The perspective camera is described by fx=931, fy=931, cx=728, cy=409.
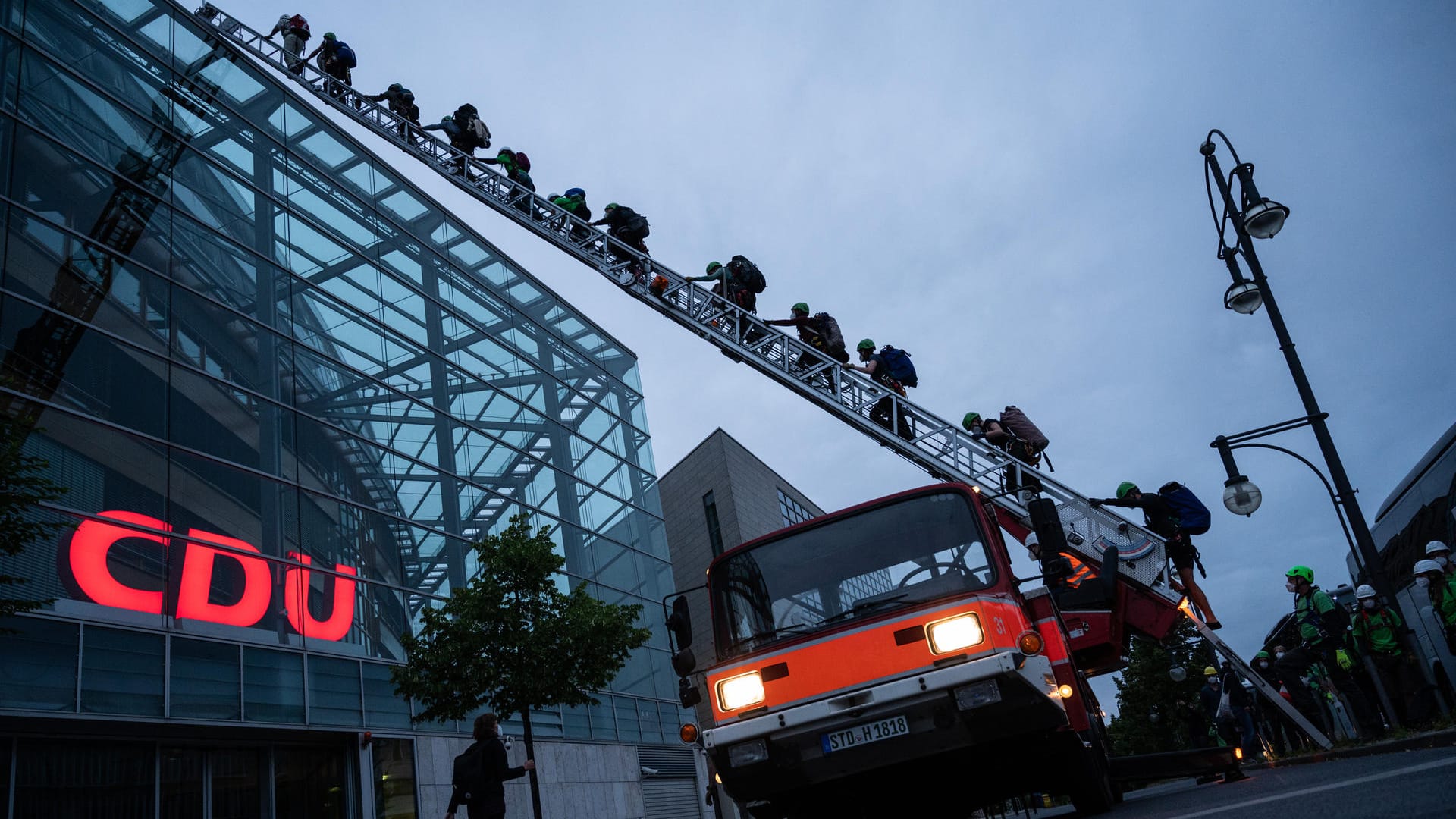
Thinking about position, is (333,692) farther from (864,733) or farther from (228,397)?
(864,733)

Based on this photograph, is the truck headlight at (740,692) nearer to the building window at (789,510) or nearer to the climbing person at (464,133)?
the climbing person at (464,133)

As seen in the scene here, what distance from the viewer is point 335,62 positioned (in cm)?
2034

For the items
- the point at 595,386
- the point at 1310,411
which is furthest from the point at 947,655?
the point at 595,386

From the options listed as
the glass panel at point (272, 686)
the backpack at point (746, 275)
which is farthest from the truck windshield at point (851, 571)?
the backpack at point (746, 275)

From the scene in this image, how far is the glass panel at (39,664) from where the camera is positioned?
30.7 feet

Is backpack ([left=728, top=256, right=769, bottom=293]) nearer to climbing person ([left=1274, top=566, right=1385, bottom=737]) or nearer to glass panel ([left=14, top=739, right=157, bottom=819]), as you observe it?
climbing person ([left=1274, top=566, right=1385, bottom=737])

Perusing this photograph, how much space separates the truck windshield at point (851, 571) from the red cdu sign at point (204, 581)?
313 inches

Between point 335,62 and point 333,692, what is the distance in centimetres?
1389

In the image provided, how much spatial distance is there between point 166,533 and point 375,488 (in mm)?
4457

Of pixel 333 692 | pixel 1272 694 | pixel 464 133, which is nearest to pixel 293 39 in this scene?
pixel 464 133

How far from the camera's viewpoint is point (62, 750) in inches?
391

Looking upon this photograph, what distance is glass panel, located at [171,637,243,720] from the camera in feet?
36.2

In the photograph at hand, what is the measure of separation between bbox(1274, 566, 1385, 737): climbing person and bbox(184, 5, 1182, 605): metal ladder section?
154cm

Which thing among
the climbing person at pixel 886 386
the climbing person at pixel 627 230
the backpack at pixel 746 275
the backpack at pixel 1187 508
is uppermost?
the climbing person at pixel 627 230
